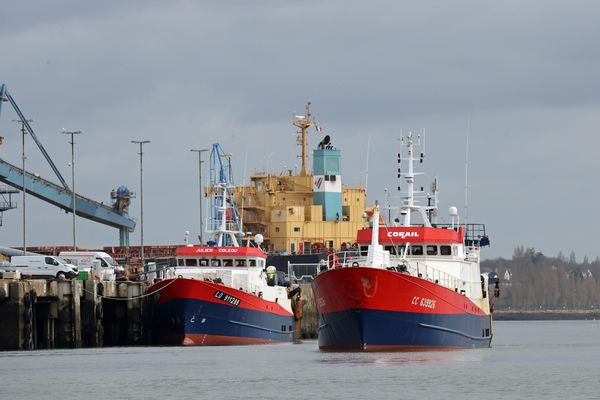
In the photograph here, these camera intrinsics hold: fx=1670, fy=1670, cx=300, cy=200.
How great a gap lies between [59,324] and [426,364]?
2552cm

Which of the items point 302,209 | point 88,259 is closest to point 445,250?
point 88,259

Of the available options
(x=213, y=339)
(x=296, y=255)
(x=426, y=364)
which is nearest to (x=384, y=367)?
(x=426, y=364)

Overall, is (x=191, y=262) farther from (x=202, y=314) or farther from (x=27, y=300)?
(x=27, y=300)

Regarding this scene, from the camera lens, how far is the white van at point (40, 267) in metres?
91.2

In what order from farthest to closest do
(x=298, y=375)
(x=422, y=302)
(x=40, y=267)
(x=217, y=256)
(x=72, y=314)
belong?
(x=40, y=267) < (x=217, y=256) < (x=72, y=314) < (x=422, y=302) < (x=298, y=375)

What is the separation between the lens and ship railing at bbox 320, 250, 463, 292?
6662cm

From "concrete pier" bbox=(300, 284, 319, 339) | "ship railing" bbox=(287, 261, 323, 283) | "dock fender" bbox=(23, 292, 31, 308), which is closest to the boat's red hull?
"dock fender" bbox=(23, 292, 31, 308)

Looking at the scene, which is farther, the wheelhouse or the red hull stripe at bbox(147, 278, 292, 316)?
the wheelhouse

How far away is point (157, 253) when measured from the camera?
453 feet

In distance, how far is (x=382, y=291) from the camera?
64.3 m

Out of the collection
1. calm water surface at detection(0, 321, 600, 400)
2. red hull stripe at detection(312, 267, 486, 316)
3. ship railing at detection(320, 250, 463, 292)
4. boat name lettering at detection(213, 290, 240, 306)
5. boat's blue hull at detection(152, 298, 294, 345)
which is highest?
ship railing at detection(320, 250, 463, 292)

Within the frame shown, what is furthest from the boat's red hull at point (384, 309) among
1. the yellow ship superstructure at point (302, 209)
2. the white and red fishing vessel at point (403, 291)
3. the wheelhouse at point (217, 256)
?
the yellow ship superstructure at point (302, 209)

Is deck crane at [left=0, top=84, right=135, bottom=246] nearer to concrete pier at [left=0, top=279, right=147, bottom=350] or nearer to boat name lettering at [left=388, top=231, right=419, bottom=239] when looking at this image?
concrete pier at [left=0, top=279, right=147, bottom=350]

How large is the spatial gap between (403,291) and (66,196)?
79180 millimetres
